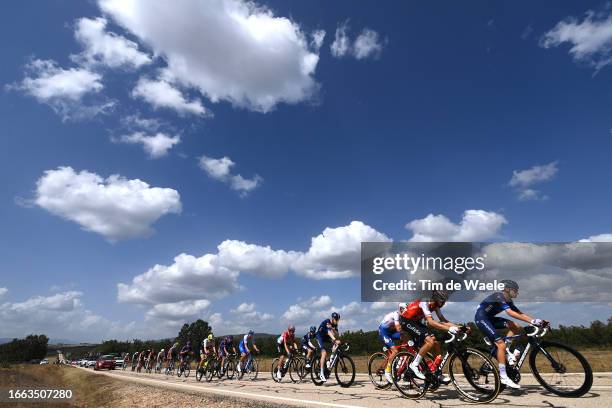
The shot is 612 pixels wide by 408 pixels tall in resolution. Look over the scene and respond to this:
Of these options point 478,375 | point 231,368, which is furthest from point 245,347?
point 478,375

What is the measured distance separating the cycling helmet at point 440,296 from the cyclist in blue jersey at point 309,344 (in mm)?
5730

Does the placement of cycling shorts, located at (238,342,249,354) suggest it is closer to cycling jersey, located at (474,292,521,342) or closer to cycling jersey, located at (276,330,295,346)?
cycling jersey, located at (276,330,295,346)

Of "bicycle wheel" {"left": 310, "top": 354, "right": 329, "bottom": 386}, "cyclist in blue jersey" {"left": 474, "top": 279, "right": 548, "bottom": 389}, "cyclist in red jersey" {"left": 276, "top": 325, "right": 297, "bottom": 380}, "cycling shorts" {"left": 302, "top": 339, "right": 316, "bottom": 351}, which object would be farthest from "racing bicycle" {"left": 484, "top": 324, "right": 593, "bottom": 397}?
"cyclist in red jersey" {"left": 276, "top": 325, "right": 297, "bottom": 380}

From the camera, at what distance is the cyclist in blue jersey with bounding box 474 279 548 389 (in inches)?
309

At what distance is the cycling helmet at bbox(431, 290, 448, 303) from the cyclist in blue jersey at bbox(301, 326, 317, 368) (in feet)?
18.8

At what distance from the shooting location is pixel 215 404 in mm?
10977

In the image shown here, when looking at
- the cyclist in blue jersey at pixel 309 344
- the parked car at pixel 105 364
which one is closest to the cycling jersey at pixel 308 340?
the cyclist in blue jersey at pixel 309 344

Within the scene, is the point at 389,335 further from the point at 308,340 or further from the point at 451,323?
the point at 308,340

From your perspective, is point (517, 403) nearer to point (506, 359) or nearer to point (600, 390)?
point (506, 359)

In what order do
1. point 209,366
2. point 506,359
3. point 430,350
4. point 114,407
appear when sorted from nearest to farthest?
point 506,359
point 430,350
point 114,407
point 209,366

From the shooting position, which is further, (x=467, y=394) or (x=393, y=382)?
(x=393, y=382)

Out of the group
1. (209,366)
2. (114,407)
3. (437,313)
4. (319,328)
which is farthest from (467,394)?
(209,366)

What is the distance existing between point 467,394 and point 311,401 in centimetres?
314

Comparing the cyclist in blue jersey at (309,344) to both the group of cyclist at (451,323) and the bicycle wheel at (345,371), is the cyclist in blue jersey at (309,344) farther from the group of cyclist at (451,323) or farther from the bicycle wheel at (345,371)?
the group of cyclist at (451,323)
